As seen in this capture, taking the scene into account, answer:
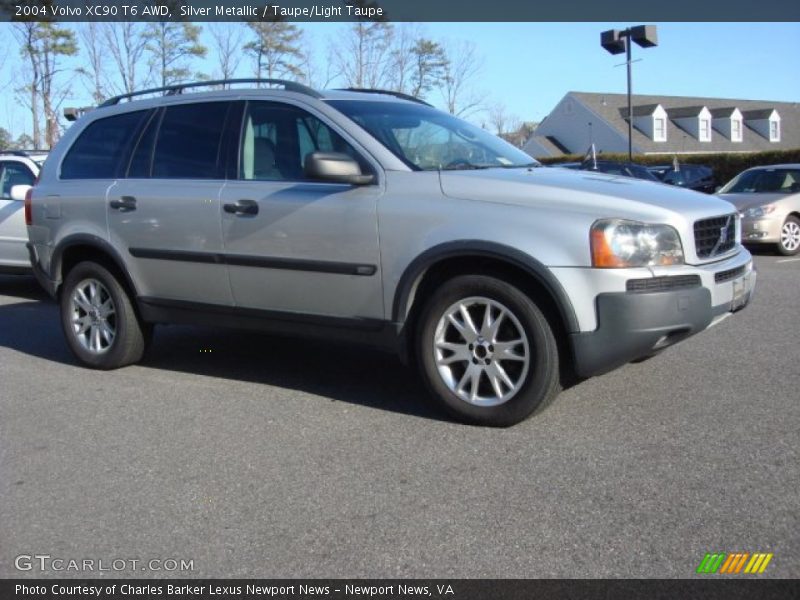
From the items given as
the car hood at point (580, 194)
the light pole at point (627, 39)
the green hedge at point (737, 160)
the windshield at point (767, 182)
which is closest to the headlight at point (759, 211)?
the windshield at point (767, 182)

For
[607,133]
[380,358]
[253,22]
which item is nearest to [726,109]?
[607,133]

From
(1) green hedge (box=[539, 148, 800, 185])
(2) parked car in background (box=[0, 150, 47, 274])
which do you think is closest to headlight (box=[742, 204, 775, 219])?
(2) parked car in background (box=[0, 150, 47, 274])

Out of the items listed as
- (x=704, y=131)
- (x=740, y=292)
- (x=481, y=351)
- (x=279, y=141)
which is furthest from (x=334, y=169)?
(x=704, y=131)

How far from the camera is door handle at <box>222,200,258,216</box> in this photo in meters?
5.18

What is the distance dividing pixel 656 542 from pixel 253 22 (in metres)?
23.9

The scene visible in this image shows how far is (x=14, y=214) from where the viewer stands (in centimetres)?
970

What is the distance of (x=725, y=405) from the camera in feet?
15.7

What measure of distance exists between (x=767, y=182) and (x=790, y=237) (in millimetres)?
1106

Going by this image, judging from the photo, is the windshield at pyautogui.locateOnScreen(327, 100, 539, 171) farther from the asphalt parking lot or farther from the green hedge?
the green hedge

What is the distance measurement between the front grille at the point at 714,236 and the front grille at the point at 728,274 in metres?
0.12

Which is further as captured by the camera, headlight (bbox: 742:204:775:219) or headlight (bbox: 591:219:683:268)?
headlight (bbox: 742:204:775:219)

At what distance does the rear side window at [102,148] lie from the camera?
609cm

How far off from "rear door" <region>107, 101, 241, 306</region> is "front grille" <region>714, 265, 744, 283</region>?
294 cm

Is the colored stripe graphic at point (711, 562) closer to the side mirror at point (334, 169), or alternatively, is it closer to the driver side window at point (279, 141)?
the side mirror at point (334, 169)
